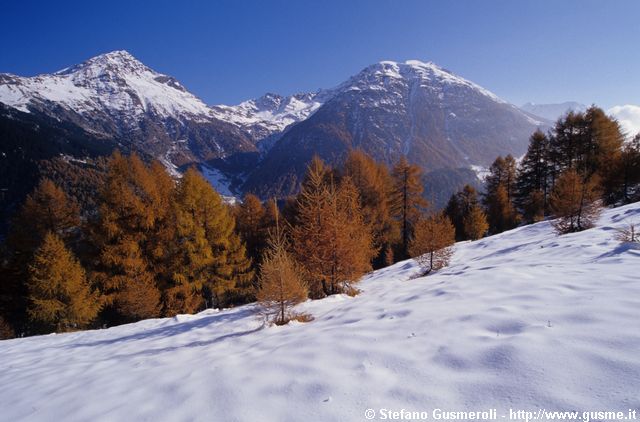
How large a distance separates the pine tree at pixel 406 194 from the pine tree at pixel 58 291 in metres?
24.4

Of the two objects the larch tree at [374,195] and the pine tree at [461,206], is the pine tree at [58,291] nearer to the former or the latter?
the larch tree at [374,195]

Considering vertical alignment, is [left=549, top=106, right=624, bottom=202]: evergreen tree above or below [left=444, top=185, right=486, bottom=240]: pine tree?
above

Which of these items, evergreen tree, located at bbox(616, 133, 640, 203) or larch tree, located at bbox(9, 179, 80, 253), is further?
evergreen tree, located at bbox(616, 133, 640, 203)

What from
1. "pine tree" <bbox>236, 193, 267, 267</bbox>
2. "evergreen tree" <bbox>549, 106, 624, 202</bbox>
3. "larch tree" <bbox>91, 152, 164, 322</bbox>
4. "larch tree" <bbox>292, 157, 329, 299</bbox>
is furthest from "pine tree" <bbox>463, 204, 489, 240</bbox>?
"larch tree" <bbox>91, 152, 164, 322</bbox>

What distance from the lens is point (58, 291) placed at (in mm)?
15883

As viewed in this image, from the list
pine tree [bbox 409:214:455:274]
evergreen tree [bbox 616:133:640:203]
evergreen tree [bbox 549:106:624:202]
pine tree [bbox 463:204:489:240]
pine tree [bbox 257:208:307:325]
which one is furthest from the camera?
pine tree [bbox 463:204:489:240]

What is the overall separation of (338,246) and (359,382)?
839cm

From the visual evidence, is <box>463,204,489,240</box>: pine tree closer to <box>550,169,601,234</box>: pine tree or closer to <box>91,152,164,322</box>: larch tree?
<box>550,169,601,234</box>: pine tree

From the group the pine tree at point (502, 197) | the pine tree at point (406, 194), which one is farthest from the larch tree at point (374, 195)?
the pine tree at point (502, 197)

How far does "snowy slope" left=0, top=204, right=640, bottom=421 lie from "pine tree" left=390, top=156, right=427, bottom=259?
794 inches

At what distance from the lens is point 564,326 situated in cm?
364

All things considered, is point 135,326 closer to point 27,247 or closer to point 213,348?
point 213,348

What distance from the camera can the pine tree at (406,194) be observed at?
26969 mm

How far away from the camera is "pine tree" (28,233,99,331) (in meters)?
15.6
